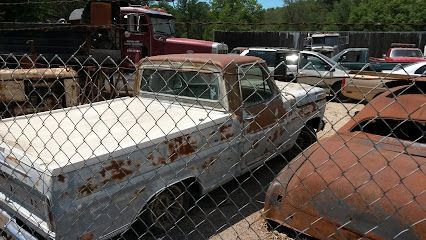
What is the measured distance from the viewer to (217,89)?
4203 millimetres

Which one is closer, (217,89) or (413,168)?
(413,168)

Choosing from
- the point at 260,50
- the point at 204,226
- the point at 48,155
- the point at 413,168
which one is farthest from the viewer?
the point at 260,50

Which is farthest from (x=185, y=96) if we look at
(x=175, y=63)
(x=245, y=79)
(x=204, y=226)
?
(x=204, y=226)

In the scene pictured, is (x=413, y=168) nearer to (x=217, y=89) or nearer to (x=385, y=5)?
(x=217, y=89)

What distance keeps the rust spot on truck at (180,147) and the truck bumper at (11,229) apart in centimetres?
130

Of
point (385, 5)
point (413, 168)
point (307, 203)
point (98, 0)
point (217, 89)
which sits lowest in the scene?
point (307, 203)

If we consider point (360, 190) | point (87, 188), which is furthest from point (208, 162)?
point (360, 190)

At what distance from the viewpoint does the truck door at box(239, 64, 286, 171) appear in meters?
4.32

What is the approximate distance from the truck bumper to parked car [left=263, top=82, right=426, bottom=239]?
1.90 m

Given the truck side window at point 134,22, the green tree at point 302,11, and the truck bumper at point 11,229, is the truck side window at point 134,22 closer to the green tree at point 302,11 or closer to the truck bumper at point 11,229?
the truck bumper at point 11,229

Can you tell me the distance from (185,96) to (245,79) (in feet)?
2.49

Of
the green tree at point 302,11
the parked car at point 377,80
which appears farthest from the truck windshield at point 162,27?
the green tree at point 302,11

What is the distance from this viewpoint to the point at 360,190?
2.53 m

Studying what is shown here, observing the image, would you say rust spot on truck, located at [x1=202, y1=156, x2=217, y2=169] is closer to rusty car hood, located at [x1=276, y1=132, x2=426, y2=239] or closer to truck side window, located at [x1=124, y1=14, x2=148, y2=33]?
rusty car hood, located at [x1=276, y1=132, x2=426, y2=239]
